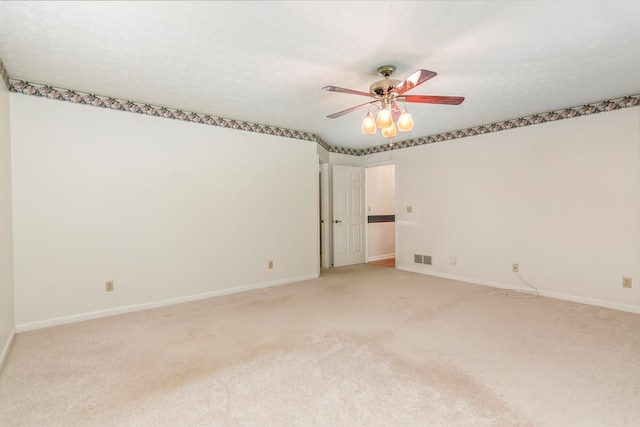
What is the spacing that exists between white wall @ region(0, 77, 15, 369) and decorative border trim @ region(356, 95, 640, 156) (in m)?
5.10

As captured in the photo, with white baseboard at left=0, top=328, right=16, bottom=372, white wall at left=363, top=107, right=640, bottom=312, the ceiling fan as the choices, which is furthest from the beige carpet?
the ceiling fan

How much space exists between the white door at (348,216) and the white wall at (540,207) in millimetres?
1079

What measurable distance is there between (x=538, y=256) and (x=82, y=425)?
487 cm

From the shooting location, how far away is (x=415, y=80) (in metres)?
2.31

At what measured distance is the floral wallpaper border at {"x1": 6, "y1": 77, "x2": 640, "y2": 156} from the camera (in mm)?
3064

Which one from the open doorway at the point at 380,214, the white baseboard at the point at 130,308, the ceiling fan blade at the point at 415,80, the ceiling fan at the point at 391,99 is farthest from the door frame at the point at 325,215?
the ceiling fan blade at the point at 415,80

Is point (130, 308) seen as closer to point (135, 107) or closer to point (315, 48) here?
point (135, 107)

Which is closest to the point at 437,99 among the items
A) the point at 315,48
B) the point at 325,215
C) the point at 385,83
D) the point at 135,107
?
the point at 385,83

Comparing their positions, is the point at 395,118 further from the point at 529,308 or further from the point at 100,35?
the point at 529,308

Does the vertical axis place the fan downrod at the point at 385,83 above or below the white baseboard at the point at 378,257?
above

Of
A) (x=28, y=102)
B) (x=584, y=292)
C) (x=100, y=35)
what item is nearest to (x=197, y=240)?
(x=28, y=102)

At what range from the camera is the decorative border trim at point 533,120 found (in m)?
3.53

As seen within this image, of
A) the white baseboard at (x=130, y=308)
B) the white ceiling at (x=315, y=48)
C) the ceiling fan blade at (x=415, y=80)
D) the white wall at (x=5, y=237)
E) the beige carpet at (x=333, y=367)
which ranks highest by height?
the white ceiling at (x=315, y=48)

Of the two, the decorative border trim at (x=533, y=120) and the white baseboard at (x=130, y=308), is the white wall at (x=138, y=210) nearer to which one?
the white baseboard at (x=130, y=308)
